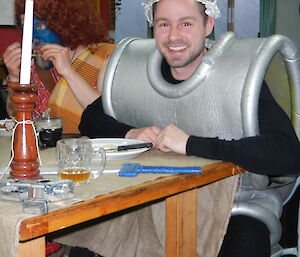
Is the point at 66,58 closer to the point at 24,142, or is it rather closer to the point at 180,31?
the point at 180,31

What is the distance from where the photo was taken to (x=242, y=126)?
1557 millimetres

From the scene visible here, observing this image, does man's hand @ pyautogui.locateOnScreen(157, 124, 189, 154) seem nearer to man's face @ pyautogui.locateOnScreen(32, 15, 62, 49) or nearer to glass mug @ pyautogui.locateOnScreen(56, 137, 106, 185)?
glass mug @ pyautogui.locateOnScreen(56, 137, 106, 185)

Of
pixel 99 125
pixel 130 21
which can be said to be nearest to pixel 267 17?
pixel 130 21

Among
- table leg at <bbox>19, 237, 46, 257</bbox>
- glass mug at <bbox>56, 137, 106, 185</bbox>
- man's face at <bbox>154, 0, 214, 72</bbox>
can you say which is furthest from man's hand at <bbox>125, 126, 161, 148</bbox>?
table leg at <bbox>19, 237, 46, 257</bbox>

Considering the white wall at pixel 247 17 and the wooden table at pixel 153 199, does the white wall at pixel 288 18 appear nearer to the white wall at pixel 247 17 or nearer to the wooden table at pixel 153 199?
the white wall at pixel 247 17

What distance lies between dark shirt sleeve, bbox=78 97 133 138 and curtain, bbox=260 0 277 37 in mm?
6197

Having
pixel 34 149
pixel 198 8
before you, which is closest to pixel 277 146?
pixel 198 8

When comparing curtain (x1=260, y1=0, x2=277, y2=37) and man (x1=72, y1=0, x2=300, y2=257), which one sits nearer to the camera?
man (x1=72, y1=0, x2=300, y2=257)

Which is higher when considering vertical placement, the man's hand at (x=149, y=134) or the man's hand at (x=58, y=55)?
the man's hand at (x=58, y=55)

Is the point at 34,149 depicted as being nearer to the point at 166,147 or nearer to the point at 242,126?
the point at 166,147

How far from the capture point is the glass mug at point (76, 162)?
1.16 metres

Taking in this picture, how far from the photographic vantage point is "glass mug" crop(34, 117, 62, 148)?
1602mm

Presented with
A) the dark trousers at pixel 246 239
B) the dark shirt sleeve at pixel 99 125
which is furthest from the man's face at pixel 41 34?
the dark trousers at pixel 246 239

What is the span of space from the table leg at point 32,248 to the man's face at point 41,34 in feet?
4.60
